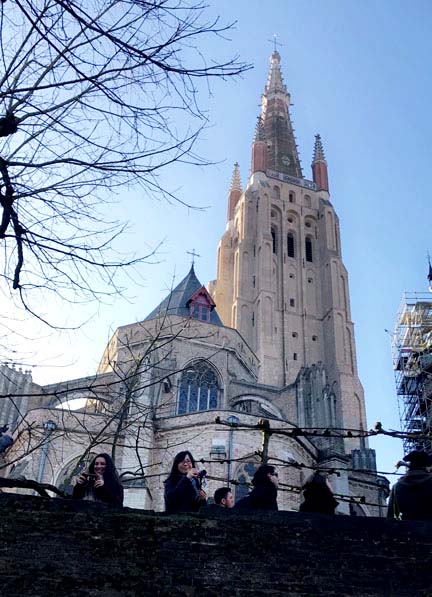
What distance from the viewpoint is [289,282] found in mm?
47531

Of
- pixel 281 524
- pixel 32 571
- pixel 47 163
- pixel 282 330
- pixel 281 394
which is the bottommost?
pixel 32 571

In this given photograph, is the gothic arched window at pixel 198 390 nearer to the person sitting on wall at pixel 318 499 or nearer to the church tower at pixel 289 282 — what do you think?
the church tower at pixel 289 282

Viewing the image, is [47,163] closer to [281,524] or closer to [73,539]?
[73,539]

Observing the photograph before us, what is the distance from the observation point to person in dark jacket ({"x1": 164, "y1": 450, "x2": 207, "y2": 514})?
7.19 m

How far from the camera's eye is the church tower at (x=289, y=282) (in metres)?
42.2

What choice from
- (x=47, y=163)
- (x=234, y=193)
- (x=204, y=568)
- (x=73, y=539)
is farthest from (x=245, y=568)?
(x=234, y=193)

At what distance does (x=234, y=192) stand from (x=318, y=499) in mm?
50985

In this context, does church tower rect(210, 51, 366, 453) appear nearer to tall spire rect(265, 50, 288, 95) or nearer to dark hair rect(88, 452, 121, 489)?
tall spire rect(265, 50, 288, 95)

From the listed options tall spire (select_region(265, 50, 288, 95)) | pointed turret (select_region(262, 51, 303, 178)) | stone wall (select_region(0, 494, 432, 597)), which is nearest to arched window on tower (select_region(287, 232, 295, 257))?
pointed turret (select_region(262, 51, 303, 178))

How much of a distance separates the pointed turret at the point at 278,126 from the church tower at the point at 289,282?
0.78m

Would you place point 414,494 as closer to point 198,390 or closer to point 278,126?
point 198,390

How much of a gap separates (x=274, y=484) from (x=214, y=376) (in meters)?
23.1

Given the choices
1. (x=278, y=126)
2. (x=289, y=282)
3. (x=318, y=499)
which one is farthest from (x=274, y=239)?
(x=318, y=499)

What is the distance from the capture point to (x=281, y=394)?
33688mm
